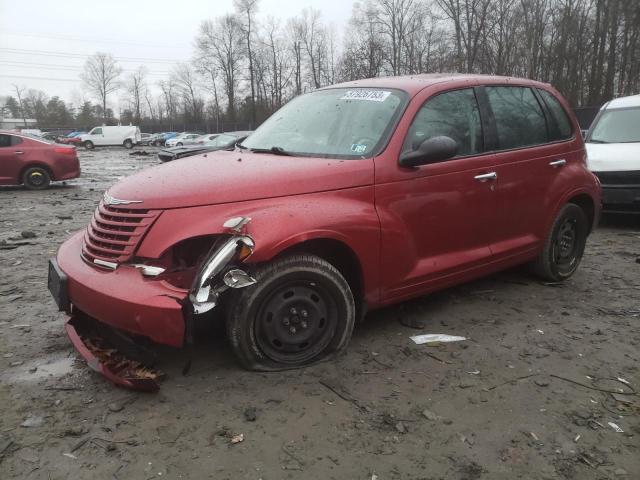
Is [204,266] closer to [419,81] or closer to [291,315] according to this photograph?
[291,315]

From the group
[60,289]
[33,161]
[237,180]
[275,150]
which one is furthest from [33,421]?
[33,161]

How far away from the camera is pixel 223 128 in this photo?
70.5 meters

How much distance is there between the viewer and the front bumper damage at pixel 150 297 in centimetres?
270

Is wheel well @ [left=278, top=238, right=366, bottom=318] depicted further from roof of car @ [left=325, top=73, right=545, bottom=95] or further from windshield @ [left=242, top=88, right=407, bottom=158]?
roof of car @ [left=325, top=73, right=545, bottom=95]

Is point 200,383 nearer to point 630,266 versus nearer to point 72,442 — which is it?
point 72,442

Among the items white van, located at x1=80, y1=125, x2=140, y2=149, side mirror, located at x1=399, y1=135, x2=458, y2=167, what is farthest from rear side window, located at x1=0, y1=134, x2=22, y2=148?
white van, located at x1=80, y1=125, x2=140, y2=149

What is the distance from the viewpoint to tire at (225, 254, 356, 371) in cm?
295

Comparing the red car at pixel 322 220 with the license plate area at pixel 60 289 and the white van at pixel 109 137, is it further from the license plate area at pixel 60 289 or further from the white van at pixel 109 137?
the white van at pixel 109 137

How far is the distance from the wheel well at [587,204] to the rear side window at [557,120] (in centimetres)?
59

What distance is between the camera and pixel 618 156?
7.46 m

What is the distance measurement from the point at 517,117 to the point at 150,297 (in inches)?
131

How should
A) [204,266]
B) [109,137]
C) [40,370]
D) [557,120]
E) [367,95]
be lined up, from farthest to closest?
[109,137]
[557,120]
[367,95]
[40,370]
[204,266]

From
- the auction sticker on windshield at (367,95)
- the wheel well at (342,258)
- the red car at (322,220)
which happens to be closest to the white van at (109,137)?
the red car at (322,220)

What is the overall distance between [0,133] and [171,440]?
13406mm
